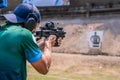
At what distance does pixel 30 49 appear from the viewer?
10.8ft

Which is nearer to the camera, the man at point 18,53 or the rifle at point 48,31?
the man at point 18,53

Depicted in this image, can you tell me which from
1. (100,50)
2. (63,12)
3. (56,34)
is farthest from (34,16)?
(63,12)

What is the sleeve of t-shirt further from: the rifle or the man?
the rifle

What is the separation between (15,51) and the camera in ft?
10.9

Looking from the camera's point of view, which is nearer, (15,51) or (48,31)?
(15,51)

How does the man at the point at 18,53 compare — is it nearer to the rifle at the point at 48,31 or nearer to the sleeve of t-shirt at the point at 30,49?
the sleeve of t-shirt at the point at 30,49

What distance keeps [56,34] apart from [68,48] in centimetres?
1406

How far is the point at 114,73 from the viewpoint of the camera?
41.9 feet

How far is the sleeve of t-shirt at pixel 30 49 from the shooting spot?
3273 millimetres

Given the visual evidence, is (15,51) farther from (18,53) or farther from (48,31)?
(48,31)

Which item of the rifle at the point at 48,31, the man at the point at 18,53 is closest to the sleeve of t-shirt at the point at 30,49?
the man at the point at 18,53

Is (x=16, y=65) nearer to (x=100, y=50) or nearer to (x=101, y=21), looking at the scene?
(x=100, y=50)

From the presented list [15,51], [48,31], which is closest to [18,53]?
[15,51]

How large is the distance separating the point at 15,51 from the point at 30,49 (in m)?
0.13
